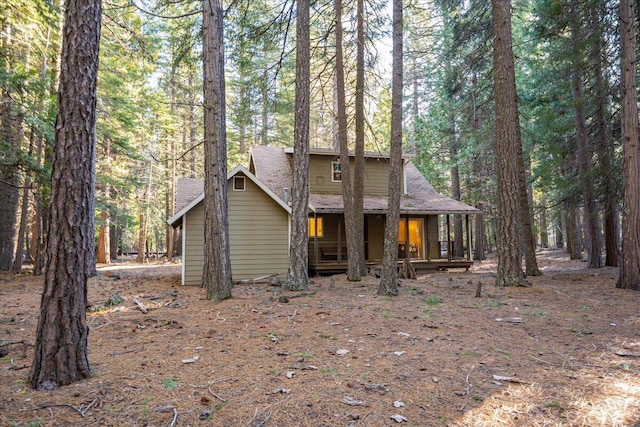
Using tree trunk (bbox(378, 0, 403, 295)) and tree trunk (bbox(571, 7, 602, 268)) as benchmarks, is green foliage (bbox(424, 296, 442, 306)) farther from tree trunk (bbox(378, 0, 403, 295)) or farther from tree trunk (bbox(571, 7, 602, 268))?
tree trunk (bbox(571, 7, 602, 268))

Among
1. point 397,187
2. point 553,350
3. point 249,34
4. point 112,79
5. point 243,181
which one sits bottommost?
point 553,350

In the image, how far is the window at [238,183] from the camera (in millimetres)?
11805

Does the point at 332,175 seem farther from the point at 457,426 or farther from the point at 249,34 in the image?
the point at 457,426

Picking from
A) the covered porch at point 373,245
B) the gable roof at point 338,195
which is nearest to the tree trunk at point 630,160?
the covered porch at point 373,245

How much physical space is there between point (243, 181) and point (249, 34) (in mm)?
4410

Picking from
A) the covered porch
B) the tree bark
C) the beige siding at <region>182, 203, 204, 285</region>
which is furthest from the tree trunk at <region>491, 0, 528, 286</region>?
the tree bark

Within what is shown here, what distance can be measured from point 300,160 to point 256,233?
4.29 meters

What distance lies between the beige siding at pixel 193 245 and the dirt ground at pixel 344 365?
4.27m

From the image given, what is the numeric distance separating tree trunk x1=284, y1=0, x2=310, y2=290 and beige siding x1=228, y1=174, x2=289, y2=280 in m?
3.58

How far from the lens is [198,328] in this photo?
524 cm

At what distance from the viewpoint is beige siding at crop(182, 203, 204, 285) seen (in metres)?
11.2

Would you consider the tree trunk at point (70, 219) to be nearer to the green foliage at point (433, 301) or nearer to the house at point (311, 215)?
the green foliage at point (433, 301)

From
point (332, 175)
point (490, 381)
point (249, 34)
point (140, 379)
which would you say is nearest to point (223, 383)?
point (140, 379)

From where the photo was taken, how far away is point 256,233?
1192 centimetres
